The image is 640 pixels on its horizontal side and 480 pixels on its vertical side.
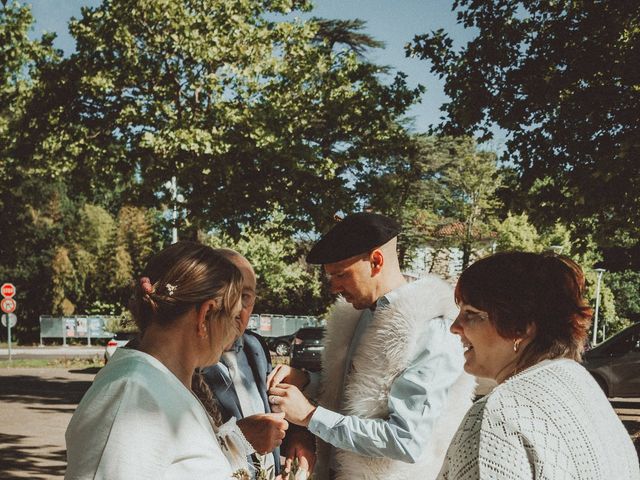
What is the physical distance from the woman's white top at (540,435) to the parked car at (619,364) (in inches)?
486

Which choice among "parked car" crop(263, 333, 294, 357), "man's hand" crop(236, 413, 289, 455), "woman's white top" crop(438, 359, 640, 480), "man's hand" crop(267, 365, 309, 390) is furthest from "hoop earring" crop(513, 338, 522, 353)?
"parked car" crop(263, 333, 294, 357)

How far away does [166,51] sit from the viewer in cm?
1140

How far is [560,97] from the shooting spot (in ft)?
27.8

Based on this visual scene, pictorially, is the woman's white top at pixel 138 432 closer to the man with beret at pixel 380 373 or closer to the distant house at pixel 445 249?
the man with beret at pixel 380 373

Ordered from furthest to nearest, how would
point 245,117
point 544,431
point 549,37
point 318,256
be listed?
point 245,117, point 549,37, point 318,256, point 544,431

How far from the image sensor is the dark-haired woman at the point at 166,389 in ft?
4.19

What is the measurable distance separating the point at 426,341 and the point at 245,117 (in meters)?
9.13

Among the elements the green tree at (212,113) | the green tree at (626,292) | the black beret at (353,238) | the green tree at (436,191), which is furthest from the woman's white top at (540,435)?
the green tree at (626,292)

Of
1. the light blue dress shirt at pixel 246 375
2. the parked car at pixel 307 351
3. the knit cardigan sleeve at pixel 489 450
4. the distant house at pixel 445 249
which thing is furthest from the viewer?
the parked car at pixel 307 351

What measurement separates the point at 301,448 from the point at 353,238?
967mm

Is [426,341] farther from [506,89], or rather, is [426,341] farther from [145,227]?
[145,227]

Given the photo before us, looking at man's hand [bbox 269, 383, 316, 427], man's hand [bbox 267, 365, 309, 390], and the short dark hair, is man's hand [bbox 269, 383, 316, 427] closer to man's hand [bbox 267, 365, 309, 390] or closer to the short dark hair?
man's hand [bbox 267, 365, 309, 390]

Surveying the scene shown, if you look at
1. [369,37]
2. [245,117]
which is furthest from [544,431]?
[369,37]

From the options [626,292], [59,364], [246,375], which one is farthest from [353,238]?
[626,292]
